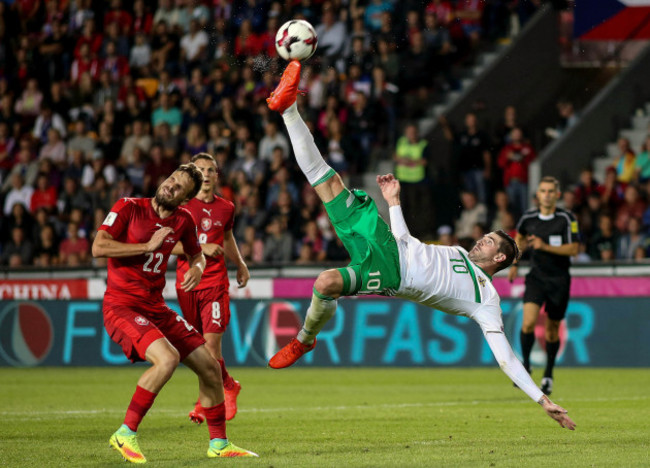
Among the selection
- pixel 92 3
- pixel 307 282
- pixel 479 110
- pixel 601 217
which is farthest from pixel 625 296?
pixel 92 3

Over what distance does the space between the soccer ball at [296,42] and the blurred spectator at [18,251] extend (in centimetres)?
1310

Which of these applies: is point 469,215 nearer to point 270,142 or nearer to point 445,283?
point 270,142

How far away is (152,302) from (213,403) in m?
0.87

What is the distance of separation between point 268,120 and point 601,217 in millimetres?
6557

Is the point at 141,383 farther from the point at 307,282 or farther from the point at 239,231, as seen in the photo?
the point at 239,231

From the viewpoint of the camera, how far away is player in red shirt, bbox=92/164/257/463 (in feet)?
26.1

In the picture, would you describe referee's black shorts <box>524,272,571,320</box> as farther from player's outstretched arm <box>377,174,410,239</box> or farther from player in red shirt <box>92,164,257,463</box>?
player in red shirt <box>92,164,257,463</box>

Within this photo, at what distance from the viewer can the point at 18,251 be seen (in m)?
21.1

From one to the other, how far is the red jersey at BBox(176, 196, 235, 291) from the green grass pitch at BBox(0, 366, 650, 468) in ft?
4.38

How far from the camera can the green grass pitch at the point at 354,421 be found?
811 cm

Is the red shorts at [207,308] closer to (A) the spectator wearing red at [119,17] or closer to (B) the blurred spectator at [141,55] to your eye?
(B) the blurred spectator at [141,55]

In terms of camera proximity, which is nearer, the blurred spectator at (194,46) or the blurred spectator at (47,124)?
the blurred spectator at (194,46)

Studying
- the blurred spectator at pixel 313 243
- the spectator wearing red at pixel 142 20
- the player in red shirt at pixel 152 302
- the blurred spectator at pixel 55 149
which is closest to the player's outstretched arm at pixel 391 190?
the player in red shirt at pixel 152 302

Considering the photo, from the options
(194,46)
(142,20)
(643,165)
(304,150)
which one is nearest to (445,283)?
(304,150)
